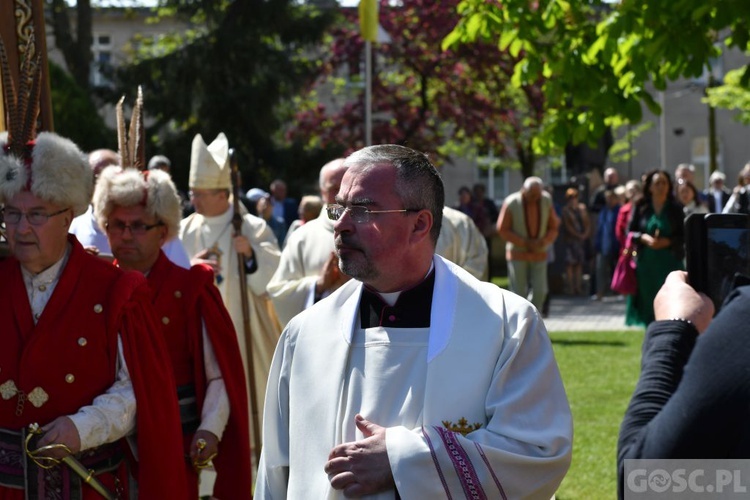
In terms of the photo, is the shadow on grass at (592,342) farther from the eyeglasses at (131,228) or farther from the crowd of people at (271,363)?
the eyeglasses at (131,228)

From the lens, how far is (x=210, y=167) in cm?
827

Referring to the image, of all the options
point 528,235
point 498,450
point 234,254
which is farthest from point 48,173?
point 528,235

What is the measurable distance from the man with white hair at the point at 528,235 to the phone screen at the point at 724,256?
1261cm

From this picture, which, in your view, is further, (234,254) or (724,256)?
(234,254)

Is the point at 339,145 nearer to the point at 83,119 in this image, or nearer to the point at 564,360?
the point at 83,119

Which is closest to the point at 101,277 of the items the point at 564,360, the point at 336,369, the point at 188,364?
the point at 188,364

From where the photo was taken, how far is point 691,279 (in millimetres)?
3037

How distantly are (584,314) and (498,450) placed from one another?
16.7m

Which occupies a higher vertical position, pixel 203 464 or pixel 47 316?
pixel 47 316

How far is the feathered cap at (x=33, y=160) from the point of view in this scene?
456 centimetres

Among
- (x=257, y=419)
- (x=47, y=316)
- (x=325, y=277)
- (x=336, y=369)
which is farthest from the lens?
(x=257, y=419)

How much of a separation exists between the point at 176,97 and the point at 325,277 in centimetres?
2203

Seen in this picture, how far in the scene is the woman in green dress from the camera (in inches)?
488

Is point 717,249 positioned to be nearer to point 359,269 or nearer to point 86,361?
point 359,269
